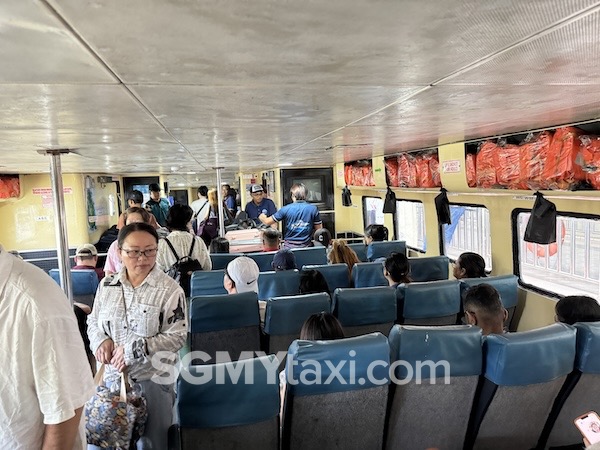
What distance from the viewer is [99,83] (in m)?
1.53

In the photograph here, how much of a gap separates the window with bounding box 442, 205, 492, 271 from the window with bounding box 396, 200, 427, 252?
630 mm

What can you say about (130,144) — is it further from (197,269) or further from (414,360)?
(414,360)

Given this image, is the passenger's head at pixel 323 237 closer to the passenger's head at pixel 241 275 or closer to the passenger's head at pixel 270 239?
the passenger's head at pixel 270 239

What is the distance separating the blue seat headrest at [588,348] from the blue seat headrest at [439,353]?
521mm

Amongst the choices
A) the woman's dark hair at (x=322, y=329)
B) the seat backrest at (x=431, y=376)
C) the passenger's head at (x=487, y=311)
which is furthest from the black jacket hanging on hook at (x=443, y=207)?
the woman's dark hair at (x=322, y=329)

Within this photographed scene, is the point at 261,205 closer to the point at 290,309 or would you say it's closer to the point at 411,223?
the point at 411,223

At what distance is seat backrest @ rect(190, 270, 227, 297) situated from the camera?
4066 millimetres

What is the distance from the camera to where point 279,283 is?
4270mm

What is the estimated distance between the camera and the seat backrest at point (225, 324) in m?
3.18

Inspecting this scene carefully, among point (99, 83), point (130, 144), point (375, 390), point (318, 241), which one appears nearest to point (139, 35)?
point (99, 83)

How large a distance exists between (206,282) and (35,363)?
2978 mm

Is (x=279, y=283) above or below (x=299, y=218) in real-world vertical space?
below

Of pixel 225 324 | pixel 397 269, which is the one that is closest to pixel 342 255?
pixel 397 269

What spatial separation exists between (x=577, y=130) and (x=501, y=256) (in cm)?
195
